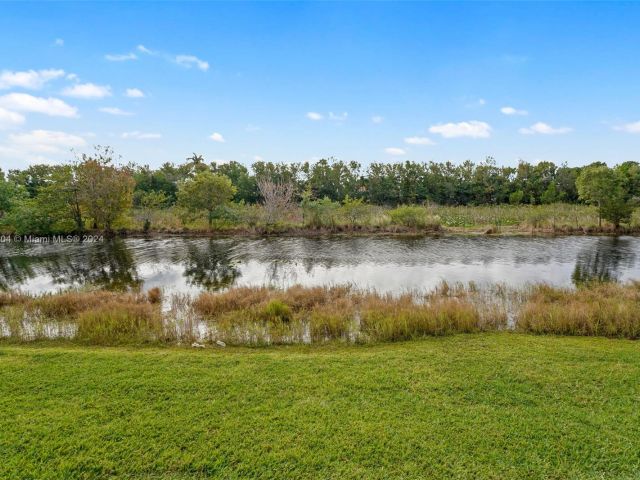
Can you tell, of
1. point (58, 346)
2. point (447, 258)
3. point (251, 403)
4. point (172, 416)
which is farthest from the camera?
point (447, 258)

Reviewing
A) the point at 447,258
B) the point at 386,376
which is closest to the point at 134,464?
the point at 386,376

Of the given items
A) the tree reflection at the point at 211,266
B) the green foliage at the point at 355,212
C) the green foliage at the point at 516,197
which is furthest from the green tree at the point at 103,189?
the green foliage at the point at 516,197

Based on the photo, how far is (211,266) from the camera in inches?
632

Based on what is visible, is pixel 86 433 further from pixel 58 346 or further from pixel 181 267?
pixel 181 267

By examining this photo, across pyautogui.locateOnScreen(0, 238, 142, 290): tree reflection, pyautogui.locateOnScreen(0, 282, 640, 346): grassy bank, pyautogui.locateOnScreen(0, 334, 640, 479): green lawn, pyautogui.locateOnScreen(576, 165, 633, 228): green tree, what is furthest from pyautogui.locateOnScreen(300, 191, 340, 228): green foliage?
pyautogui.locateOnScreen(0, 334, 640, 479): green lawn

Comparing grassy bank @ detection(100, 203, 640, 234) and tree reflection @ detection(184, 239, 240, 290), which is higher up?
grassy bank @ detection(100, 203, 640, 234)

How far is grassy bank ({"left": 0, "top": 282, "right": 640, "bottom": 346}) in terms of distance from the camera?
7.15 meters

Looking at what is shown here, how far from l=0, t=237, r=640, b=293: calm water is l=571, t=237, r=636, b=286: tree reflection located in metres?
0.03

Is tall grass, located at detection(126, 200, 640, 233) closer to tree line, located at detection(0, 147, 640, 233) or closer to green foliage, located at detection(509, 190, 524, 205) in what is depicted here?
tree line, located at detection(0, 147, 640, 233)

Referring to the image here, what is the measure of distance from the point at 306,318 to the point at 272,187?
22.4m

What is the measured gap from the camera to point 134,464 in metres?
3.45

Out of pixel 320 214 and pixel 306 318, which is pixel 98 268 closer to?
pixel 306 318

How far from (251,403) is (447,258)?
14.2 metres

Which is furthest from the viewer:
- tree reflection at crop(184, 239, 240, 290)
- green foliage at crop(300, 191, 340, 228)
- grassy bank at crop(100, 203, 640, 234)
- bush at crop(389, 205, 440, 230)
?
green foliage at crop(300, 191, 340, 228)
